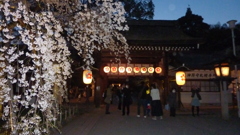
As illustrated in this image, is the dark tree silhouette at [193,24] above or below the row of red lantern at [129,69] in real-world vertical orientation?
above

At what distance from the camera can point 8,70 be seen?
5867 millimetres

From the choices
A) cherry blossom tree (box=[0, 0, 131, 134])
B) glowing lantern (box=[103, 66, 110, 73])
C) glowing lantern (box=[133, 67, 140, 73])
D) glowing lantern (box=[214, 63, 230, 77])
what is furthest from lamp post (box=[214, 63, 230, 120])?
glowing lantern (box=[103, 66, 110, 73])

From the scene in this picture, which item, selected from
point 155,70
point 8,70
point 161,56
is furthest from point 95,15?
point 155,70

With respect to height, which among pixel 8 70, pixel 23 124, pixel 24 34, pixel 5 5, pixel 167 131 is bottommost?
pixel 167 131

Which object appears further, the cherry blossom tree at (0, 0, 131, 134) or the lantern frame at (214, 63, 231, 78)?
the lantern frame at (214, 63, 231, 78)

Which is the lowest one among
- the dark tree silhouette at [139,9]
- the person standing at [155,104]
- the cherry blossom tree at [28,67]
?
the person standing at [155,104]

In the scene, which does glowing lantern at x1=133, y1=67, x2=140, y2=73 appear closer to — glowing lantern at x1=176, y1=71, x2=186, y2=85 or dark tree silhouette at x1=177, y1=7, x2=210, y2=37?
glowing lantern at x1=176, y1=71, x2=186, y2=85

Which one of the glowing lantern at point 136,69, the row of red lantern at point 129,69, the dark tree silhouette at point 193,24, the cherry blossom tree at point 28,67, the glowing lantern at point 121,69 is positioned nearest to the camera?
the cherry blossom tree at point 28,67

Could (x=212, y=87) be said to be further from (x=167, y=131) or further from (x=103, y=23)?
(x=103, y=23)

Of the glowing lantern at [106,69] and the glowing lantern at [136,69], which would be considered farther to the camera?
the glowing lantern at [136,69]

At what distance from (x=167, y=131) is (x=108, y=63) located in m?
11.2

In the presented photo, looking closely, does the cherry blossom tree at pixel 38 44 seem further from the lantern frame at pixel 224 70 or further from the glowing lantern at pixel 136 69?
the glowing lantern at pixel 136 69

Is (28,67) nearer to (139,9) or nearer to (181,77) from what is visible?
(181,77)

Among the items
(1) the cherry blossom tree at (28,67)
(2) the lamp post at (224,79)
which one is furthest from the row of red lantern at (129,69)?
(1) the cherry blossom tree at (28,67)
